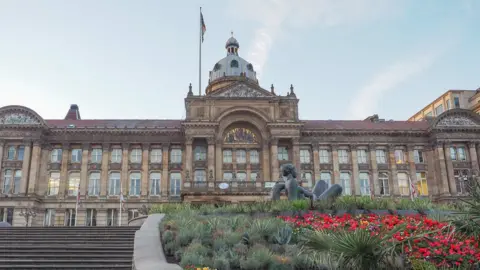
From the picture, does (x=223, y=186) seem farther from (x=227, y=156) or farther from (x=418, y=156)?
(x=418, y=156)

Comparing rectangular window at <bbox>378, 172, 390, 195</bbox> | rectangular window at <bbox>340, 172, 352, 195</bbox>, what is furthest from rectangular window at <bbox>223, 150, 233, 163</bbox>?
rectangular window at <bbox>378, 172, 390, 195</bbox>

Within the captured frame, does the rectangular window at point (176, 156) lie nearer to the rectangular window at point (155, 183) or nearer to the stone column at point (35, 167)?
the rectangular window at point (155, 183)

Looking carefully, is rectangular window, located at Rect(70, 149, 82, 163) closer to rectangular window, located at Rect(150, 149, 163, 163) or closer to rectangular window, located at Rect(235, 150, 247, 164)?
rectangular window, located at Rect(150, 149, 163, 163)

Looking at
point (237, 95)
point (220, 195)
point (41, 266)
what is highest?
point (237, 95)

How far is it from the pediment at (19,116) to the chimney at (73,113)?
46.2 ft

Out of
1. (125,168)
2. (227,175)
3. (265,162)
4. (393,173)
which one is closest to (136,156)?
(125,168)

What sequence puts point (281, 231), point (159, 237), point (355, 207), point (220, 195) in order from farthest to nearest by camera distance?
point (220, 195) < point (355, 207) < point (159, 237) < point (281, 231)

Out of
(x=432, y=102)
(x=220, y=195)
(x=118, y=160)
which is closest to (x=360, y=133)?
(x=220, y=195)

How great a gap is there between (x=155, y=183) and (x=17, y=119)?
17.6 meters

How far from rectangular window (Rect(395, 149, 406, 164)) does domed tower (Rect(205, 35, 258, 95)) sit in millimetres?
28301

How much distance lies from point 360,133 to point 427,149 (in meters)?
8.76

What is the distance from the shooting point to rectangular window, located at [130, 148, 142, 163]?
55244mm

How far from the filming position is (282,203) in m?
21.6

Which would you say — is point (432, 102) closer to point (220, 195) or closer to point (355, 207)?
point (220, 195)
